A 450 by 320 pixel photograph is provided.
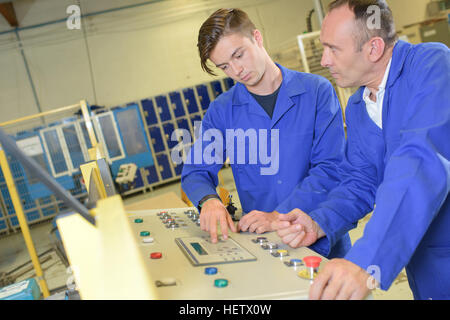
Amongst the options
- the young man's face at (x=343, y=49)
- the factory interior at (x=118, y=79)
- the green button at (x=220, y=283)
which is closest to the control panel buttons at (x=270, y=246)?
the green button at (x=220, y=283)

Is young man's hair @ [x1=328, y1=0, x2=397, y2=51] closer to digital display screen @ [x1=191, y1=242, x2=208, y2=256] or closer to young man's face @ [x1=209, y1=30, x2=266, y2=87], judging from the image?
young man's face @ [x1=209, y1=30, x2=266, y2=87]

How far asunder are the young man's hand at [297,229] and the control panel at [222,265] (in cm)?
3

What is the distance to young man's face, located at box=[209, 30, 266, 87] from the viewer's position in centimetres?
153

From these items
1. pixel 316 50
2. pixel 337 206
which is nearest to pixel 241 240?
pixel 337 206

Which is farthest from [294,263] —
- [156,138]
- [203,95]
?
[203,95]

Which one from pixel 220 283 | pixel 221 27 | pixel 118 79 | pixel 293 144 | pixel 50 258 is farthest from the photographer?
pixel 118 79

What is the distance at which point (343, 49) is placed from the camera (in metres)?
1.21

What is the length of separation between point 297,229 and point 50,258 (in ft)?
16.5

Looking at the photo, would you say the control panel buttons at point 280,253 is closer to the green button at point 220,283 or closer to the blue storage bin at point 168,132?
the green button at point 220,283

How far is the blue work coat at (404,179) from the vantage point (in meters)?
0.90

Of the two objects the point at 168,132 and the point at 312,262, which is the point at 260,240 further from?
the point at 168,132

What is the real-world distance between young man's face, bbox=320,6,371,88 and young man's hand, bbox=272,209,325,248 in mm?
485

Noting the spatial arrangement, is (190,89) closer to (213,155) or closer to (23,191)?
(23,191)

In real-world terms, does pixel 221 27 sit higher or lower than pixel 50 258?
higher
